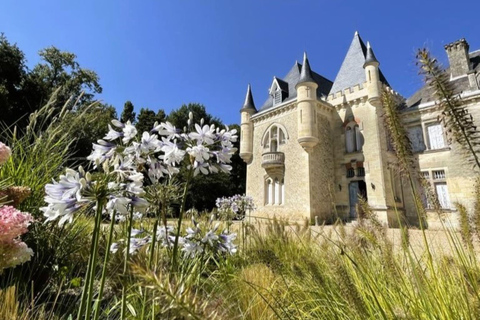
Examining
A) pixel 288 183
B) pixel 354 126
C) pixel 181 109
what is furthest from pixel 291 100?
pixel 181 109

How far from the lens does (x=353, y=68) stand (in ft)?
59.7

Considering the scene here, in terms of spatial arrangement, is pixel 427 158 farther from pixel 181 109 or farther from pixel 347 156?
pixel 181 109

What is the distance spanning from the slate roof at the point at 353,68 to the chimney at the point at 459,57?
3.61 meters

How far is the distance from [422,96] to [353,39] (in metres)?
6.88

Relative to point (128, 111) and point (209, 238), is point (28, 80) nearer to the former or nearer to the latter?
point (128, 111)

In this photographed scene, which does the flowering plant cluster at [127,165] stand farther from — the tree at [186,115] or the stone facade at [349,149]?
the tree at [186,115]

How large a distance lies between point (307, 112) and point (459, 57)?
9.30 metres

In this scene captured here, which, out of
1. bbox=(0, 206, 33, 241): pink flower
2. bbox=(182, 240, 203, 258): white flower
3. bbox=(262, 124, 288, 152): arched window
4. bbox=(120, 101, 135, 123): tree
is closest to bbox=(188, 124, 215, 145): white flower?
bbox=(182, 240, 203, 258): white flower

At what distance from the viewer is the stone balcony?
56.9 ft

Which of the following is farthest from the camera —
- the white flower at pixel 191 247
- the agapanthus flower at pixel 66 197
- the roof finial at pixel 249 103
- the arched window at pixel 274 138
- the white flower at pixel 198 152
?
the roof finial at pixel 249 103

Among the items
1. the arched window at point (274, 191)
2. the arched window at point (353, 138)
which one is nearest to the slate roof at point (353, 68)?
the arched window at point (353, 138)

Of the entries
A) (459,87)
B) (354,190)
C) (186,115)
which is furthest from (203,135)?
(186,115)

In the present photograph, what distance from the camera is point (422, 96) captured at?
16.1 m

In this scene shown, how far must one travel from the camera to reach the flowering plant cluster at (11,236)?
1.19m
